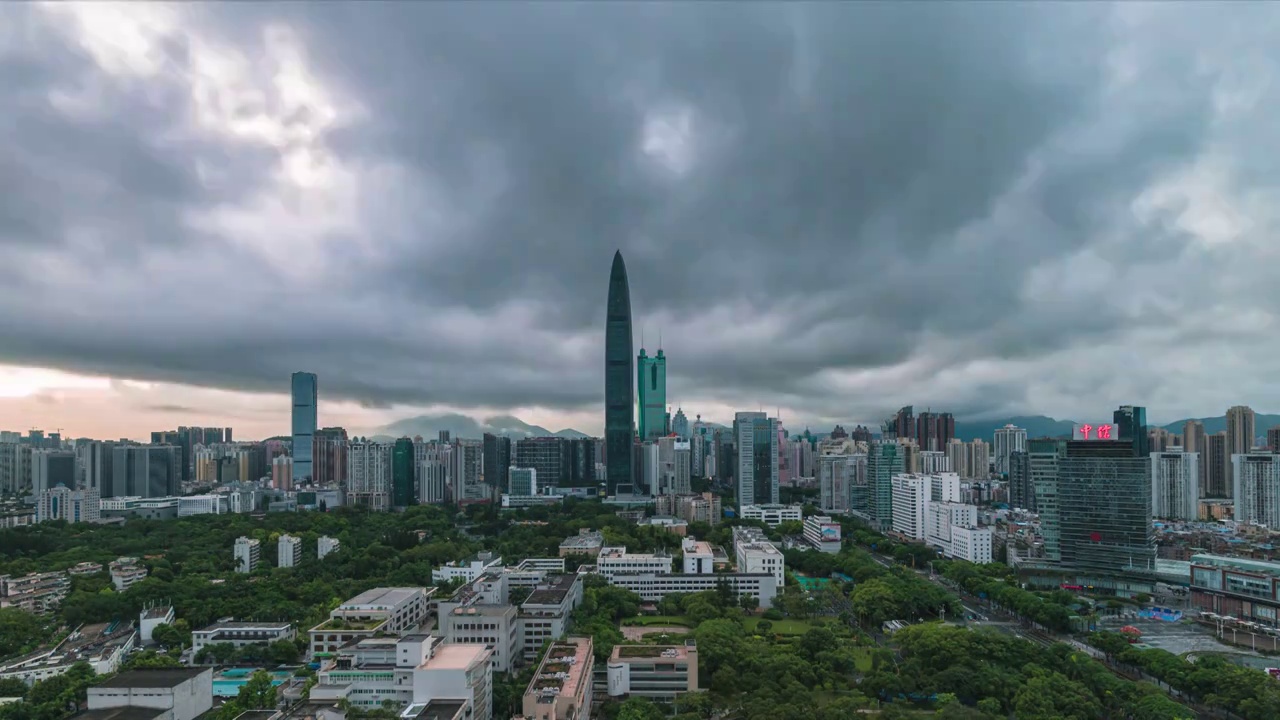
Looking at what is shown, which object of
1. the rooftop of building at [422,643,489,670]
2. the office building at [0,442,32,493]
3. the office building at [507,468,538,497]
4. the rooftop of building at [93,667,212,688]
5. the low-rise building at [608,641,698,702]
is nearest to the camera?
the rooftop of building at [422,643,489,670]

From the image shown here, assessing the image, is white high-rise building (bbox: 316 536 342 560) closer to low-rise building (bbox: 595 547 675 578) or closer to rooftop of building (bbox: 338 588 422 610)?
rooftop of building (bbox: 338 588 422 610)

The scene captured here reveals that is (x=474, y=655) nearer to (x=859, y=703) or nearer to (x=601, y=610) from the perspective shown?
(x=859, y=703)

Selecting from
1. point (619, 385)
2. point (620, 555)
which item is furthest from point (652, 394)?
point (620, 555)

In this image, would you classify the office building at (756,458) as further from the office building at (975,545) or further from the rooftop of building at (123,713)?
the rooftop of building at (123,713)

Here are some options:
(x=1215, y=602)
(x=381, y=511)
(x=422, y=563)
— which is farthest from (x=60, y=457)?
(x=1215, y=602)

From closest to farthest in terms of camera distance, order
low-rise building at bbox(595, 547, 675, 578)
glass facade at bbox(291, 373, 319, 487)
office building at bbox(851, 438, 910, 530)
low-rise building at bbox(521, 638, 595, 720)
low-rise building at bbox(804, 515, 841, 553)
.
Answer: low-rise building at bbox(521, 638, 595, 720) < low-rise building at bbox(595, 547, 675, 578) < low-rise building at bbox(804, 515, 841, 553) < office building at bbox(851, 438, 910, 530) < glass facade at bbox(291, 373, 319, 487)

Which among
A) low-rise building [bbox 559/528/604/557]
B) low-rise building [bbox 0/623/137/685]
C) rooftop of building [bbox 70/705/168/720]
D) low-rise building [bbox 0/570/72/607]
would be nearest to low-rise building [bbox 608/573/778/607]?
low-rise building [bbox 559/528/604/557]

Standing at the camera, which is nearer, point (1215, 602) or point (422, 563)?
point (1215, 602)
